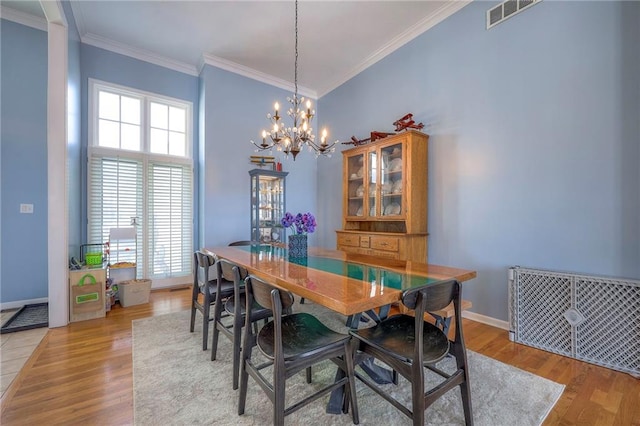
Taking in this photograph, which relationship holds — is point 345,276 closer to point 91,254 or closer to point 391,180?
point 391,180

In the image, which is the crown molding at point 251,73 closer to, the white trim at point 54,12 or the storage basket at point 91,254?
the white trim at point 54,12

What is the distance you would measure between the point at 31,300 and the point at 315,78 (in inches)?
200

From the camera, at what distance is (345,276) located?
66.2 inches

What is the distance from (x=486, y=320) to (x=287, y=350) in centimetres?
244

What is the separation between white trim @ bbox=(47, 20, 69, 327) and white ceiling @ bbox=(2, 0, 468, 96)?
0.87m

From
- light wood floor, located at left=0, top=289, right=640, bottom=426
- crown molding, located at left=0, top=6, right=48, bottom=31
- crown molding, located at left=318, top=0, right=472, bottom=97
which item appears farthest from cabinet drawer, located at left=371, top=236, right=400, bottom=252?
crown molding, located at left=0, top=6, right=48, bottom=31

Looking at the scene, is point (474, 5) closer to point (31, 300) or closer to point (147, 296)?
point (147, 296)

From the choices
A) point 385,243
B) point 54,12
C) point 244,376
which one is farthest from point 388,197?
point 54,12

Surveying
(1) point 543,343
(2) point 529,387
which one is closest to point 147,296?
(2) point 529,387

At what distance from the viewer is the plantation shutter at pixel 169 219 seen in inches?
162

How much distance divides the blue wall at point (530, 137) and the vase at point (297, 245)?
1787 mm

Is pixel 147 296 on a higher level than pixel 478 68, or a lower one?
lower

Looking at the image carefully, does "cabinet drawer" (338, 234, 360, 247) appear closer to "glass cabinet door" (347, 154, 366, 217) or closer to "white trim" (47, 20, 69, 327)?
"glass cabinet door" (347, 154, 366, 217)

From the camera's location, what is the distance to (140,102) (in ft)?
13.5
